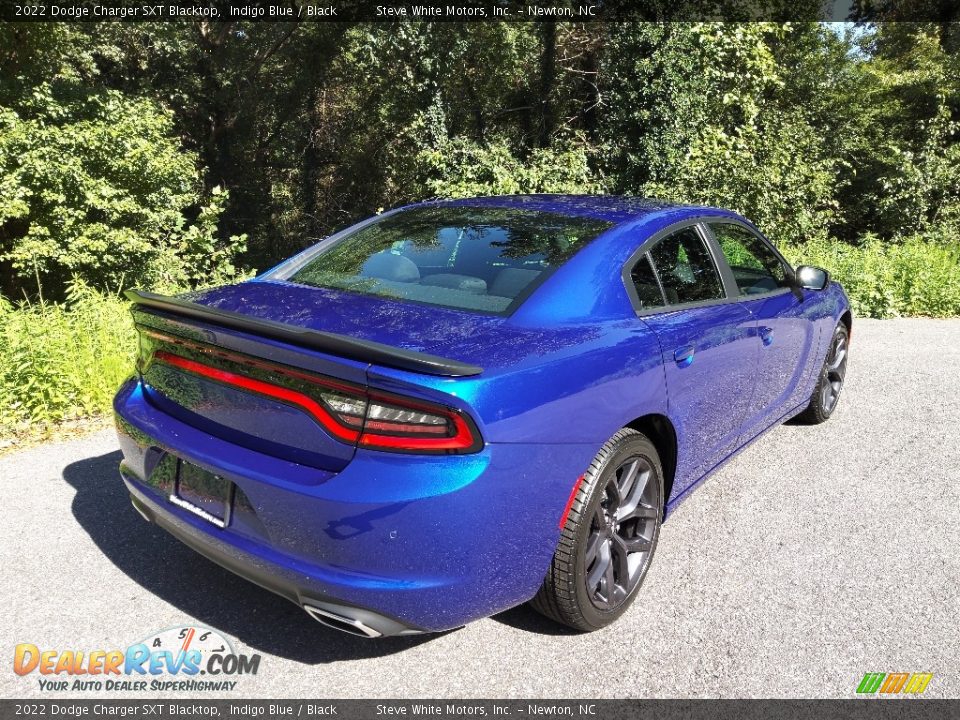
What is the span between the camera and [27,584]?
2846 millimetres

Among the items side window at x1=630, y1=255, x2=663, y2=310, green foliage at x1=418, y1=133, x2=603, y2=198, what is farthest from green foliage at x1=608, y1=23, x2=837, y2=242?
side window at x1=630, y1=255, x2=663, y2=310

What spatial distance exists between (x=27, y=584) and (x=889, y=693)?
124 inches

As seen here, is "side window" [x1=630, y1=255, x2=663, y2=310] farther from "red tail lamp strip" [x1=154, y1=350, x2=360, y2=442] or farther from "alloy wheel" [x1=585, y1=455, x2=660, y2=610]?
"red tail lamp strip" [x1=154, y1=350, x2=360, y2=442]

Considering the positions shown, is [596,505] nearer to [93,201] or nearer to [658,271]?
[658,271]

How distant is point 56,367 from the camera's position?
494 cm

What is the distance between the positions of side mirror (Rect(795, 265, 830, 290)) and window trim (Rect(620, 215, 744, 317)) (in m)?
0.85

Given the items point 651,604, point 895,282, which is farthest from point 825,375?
point 895,282

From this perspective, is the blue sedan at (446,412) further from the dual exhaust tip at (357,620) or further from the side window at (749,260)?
the side window at (749,260)

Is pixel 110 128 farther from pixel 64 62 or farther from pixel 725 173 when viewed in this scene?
pixel 725 173

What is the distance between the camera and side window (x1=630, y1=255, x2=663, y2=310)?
9.64 feet

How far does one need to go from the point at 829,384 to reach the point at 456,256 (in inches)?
136

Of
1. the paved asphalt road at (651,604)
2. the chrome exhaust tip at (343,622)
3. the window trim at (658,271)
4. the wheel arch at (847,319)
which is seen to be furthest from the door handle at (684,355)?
the wheel arch at (847,319)

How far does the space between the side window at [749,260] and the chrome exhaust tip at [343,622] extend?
2518mm

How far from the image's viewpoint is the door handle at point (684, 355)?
292 cm
